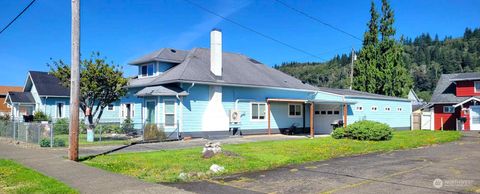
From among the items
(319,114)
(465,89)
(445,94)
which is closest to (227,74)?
(319,114)

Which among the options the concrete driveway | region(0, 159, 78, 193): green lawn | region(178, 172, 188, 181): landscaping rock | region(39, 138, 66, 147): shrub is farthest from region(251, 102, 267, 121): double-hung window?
region(0, 159, 78, 193): green lawn

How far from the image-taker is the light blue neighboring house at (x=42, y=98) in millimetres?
36844

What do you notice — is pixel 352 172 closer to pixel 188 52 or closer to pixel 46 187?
pixel 46 187

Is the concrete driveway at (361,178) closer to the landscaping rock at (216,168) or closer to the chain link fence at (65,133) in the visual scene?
the landscaping rock at (216,168)

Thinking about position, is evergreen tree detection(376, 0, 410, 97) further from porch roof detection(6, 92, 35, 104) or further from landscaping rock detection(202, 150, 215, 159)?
porch roof detection(6, 92, 35, 104)

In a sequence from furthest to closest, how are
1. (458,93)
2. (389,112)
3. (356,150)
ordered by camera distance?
1. (458,93)
2. (389,112)
3. (356,150)

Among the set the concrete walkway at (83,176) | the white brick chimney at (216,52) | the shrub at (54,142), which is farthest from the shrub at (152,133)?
the concrete walkway at (83,176)

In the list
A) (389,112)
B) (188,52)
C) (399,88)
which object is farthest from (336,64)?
(188,52)

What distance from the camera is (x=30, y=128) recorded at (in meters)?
18.9

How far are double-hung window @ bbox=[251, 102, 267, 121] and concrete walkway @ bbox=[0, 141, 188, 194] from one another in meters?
13.6

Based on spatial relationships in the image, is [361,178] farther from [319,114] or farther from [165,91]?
[319,114]

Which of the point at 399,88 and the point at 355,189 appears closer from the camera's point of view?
the point at 355,189

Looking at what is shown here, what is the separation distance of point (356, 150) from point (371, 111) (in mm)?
16040

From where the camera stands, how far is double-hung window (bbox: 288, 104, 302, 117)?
28.9 meters
